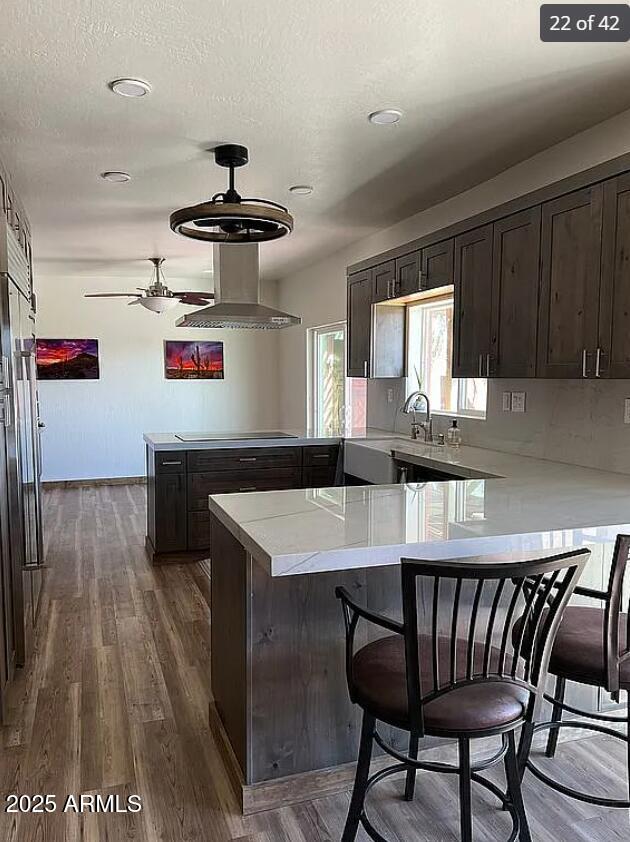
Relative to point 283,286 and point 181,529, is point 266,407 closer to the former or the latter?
point 283,286

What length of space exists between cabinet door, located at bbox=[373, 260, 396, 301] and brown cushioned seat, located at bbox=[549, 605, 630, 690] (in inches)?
113

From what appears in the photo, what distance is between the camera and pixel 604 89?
265 cm

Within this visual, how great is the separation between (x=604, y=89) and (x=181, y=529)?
146 inches

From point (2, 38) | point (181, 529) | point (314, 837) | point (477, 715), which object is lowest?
point (314, 837)

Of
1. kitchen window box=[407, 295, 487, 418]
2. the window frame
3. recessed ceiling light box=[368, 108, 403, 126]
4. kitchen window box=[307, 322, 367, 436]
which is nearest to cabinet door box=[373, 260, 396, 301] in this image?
the window frame

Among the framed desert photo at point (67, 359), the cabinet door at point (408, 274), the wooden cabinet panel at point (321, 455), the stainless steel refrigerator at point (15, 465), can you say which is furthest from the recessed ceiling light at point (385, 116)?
the framed desert photo at point (67, 359)

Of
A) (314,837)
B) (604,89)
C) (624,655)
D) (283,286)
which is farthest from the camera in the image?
(283,286)

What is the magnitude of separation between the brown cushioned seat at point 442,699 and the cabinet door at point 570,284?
64.2 inches

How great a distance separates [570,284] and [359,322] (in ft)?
7.53

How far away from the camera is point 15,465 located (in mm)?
2904

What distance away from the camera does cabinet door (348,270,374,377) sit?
191 inches

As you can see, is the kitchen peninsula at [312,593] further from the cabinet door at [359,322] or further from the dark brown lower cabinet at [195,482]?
the cabinet door at [359,322]

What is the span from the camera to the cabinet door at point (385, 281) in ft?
14.5

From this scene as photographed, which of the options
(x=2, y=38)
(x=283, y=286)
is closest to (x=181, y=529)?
(x=2, y=38)
